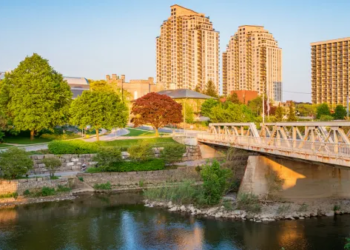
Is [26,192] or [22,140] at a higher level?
[22,140]

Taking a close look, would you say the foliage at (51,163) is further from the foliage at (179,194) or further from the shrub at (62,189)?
the foliage at (179,194)

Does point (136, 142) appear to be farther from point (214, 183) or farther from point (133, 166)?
point (214, 183)

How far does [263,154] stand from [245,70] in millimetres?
146479

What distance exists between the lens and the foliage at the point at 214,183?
31875mm

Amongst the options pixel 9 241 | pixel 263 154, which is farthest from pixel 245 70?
pixel 9 241

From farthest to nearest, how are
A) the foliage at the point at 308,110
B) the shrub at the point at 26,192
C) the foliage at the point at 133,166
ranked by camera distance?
the foliage at the point at 308,110, the foliage at the point at 133,166, the shrub at the point at 26,192

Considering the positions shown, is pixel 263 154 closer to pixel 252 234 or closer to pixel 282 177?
pixel 282 177

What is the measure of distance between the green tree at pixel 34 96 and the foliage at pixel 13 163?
1334 cm

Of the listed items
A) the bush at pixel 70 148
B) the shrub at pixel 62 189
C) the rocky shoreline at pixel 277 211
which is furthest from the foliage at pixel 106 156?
the rocky shoreline at pixel 277 211

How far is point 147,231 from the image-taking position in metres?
27.1

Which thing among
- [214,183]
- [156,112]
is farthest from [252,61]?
[214,183]

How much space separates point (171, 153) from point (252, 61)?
13862 centimetres

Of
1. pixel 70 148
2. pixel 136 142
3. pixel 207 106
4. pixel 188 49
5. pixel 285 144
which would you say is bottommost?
pixel 70 148

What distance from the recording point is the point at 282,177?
33.4 meters
